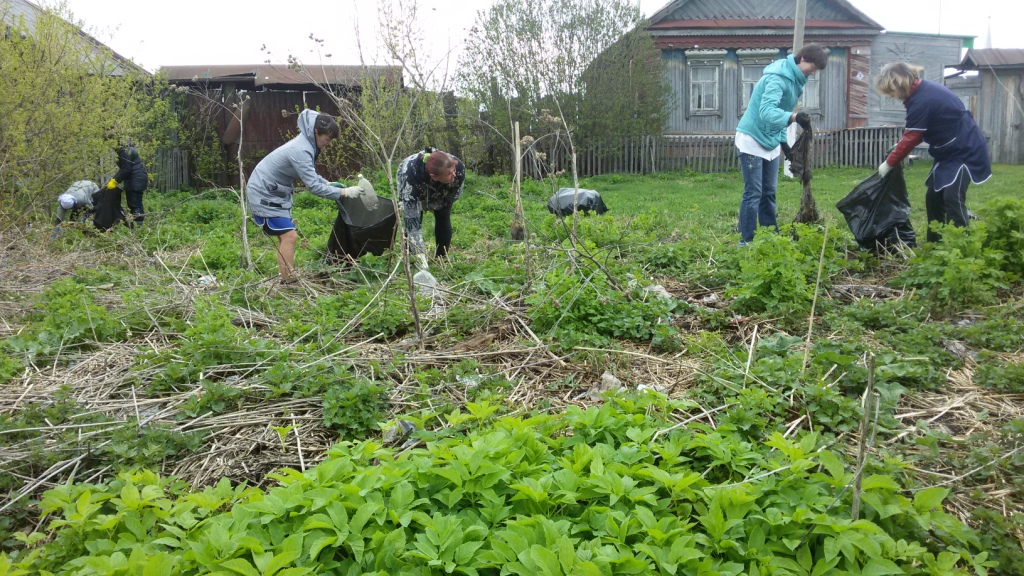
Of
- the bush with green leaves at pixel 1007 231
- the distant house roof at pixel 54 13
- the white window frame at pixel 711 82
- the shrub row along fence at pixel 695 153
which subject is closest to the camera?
the bush with green leaves at pixel 1007 231

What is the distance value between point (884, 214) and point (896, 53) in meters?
18.5

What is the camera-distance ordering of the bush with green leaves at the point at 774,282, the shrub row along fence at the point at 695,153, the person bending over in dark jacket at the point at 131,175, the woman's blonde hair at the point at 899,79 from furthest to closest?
the shrub row along fence at the point at 695,153 < the person bending over in dark jacket at the point at 131,175 < the woman's blonde hair at the point at 899,79 < the bush with green leaves at the point at 774,282

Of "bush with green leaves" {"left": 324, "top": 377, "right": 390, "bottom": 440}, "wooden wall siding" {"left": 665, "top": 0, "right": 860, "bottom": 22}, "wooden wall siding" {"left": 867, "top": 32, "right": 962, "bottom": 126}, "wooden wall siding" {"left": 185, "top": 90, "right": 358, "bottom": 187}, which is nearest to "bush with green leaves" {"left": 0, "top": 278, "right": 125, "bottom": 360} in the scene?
"bush with green leaves" {"left": 324, "top": 377, "right": 390, "bottom": 440}

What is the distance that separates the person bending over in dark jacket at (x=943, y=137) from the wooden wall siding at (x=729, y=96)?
49.4 feet

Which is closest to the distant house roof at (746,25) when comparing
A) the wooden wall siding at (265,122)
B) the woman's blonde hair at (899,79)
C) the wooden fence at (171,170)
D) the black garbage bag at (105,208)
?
the wooden wall siding at (265,122)

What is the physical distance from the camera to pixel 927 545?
2.13 meters

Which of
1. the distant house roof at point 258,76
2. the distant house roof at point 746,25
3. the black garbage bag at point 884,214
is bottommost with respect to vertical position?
the black garbage bag at point 884,214

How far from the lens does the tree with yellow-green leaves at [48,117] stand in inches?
307

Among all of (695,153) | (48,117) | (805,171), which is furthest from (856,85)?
(48,117)

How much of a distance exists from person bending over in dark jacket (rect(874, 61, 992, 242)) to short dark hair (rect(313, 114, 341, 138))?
13.4 feet

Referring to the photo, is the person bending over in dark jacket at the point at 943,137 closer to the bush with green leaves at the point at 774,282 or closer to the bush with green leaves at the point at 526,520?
the bush with green leaves at the point at 774,282

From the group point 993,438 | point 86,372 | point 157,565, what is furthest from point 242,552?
point 993,438

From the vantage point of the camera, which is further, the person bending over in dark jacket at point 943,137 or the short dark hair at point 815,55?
the short dark hair at point 815,55

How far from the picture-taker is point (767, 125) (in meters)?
6.00
